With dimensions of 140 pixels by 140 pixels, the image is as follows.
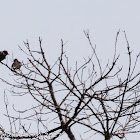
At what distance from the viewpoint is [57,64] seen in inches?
203

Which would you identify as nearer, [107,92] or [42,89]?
[107,92]

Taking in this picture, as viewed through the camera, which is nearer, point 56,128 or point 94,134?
point 94,134

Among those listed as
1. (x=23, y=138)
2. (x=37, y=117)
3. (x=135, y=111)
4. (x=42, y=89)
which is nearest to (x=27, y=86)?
(x=42, y=89)

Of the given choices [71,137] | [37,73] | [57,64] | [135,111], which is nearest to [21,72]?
[37,73]

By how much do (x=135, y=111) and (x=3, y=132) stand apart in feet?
7.71

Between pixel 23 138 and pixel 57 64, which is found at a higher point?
pixel 57 64

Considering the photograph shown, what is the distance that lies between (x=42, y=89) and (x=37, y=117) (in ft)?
1.67

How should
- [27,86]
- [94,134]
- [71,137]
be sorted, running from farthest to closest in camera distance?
[27,86] < [71,137] < [94,134]

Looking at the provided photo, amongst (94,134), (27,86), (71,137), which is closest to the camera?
(94,134)

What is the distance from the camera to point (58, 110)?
4.95 meters

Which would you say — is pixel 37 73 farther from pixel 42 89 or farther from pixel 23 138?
pixel 23 138

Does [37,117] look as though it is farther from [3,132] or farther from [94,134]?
[94,134]

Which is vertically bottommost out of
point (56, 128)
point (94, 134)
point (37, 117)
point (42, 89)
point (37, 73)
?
point (94, 134)

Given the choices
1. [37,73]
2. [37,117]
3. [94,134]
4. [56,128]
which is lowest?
[94,134]
